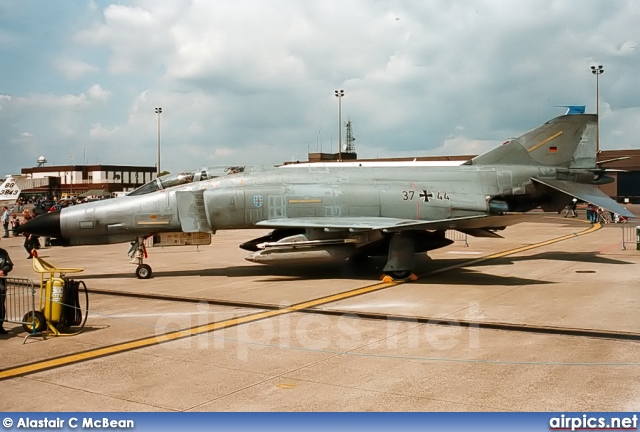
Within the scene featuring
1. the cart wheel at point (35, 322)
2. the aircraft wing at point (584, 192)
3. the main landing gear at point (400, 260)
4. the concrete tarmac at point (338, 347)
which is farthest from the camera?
the aircraft wing at point (584, 192)

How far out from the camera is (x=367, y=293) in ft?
40.6

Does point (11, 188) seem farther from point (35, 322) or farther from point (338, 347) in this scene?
point (338, 347)

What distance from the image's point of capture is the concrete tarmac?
587cm

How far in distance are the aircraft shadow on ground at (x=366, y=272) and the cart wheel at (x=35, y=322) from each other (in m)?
6.20

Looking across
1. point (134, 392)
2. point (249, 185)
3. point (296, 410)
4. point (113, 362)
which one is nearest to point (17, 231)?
point (249, 185)

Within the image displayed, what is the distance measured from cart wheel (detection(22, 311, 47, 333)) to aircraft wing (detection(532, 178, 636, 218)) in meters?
13.2

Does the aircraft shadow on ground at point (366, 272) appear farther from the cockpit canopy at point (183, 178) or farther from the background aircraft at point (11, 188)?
the background aircraft at point (11, 188)

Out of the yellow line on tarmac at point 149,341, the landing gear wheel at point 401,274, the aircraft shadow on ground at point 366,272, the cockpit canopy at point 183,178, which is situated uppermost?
the cockpit canopy at point 183,178

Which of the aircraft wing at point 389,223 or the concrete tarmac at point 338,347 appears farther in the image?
the aircraft wing at point 389,223

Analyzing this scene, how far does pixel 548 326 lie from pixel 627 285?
524 cm

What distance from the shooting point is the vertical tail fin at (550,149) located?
56.3ft

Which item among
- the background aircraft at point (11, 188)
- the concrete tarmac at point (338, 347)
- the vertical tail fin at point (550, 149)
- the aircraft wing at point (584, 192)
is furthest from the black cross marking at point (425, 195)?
the background aircraft at point (11, 188)

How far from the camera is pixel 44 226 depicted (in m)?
14.2

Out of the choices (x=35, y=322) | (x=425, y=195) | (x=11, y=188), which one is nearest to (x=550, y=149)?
(x=425, y=195)
